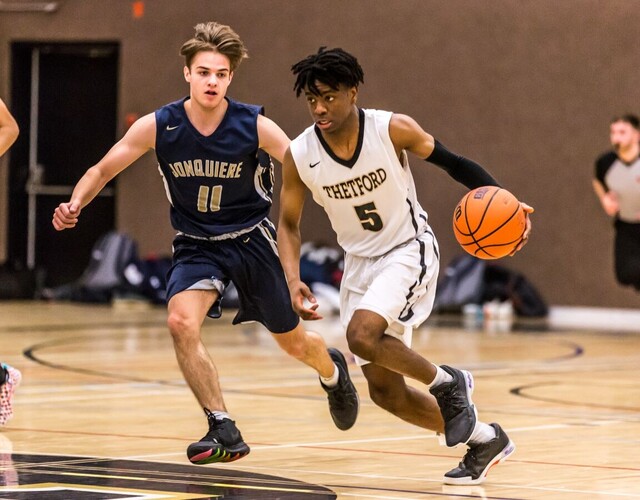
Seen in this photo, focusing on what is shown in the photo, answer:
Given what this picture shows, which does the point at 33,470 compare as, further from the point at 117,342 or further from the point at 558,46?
the point at 558,46

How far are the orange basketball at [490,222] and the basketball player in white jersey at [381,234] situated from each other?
0.17 ft

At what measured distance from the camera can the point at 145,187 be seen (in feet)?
57.5

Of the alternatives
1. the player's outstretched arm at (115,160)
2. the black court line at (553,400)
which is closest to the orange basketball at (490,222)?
the player's outstretched arm at (115,160)

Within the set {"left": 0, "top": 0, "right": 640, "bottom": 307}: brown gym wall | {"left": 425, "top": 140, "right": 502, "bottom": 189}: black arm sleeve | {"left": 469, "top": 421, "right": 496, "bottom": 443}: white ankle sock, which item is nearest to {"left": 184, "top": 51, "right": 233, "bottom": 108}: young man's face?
{"left": 425, "top": 140, "right": 502, "bottom": 189}: black arm sleeve

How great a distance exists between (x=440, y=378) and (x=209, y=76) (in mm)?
1580

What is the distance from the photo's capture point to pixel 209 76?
561cm

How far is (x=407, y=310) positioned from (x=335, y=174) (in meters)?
0.58

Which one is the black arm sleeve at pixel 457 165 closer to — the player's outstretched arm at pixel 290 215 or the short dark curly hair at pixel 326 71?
the short dark curly hair at pixel 326 71

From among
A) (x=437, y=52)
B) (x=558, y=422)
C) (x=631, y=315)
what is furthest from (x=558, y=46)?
(x=558, y=422)

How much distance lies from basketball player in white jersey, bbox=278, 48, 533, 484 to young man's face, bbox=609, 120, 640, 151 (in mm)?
7283

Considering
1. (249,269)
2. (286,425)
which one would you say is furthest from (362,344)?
(286,425)

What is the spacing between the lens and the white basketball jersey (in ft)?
17.0

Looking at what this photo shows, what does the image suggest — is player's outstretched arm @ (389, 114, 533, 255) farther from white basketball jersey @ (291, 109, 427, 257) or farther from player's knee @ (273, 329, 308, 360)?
player's knee @ (273, 329, 308, 360)

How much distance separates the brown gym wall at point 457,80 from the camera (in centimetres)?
1506
